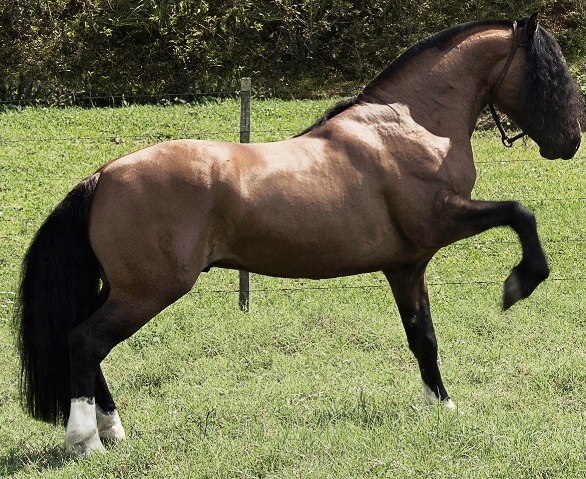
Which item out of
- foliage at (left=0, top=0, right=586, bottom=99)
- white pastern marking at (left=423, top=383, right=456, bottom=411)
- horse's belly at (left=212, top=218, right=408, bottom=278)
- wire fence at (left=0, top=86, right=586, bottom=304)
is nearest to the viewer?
horse's belly at (left=212, top=218, right=408, bottom=278)

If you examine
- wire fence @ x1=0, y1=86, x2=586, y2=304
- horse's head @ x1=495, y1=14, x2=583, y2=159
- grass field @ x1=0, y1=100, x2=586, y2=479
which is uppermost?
horse's head @ x1=495, y1=14, x2=583, y2=159

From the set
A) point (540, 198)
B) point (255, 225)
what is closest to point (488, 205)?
point (255, 225)

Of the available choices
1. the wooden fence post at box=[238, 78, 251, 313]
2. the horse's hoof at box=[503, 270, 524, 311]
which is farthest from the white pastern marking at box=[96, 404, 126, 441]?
the wooden fence post at box=[238, 78, 251, 313]

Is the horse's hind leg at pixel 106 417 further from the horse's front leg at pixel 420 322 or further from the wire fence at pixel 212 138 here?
the wire fence at pixel 212 138

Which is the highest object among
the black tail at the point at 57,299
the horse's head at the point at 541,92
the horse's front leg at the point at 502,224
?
the horse's head at the point at 541,92

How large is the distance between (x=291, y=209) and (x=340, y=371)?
6.35 feet

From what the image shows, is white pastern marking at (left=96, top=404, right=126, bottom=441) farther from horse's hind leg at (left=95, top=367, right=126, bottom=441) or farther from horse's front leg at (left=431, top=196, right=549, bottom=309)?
horse's front leg at (left=431, top=196, right=549, bottom=309)

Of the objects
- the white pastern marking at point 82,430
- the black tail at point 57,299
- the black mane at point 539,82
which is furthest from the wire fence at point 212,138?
the white pastern marking at point 82,430

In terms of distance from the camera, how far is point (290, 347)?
7.32 meters

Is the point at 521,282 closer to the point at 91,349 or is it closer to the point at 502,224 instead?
the point at 502,224

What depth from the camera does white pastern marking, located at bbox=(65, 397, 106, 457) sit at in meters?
4.99

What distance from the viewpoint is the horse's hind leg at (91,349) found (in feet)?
16.4

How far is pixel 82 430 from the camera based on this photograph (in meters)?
5.00

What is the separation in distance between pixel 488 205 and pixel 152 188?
74.9 inches
